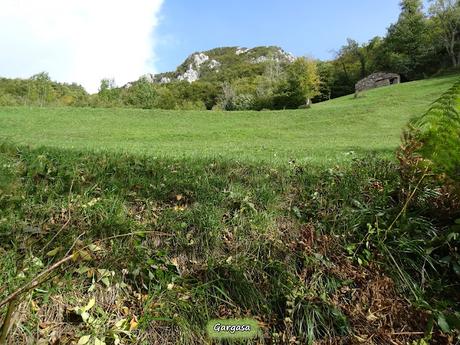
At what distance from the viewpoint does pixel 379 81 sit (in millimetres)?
41219

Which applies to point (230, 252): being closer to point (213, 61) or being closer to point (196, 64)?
point (213, 61)

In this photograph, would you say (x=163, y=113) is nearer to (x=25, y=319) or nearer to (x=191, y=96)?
(x=25, y=319)

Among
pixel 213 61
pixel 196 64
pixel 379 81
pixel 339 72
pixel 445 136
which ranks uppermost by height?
pixel 196 64

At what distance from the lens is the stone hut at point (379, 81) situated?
40906 millimetres

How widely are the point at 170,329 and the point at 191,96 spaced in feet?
214

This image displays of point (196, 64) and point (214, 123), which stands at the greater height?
point (196, 64)

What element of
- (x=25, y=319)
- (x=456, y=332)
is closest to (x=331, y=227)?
(x=456, y=332)

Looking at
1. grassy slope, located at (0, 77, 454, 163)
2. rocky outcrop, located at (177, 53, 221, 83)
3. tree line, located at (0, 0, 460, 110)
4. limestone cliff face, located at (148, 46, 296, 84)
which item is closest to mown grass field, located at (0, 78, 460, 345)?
grassy slope, located at (0, 77, 454, 163)

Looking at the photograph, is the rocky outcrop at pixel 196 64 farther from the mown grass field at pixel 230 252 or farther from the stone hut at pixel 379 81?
the mown grass field at pixel 230 252

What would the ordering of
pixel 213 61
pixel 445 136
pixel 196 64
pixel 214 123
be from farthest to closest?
1. pixel 196 64
2. pixel 213 61
3. pixel 214 123
4. pixel 445 136

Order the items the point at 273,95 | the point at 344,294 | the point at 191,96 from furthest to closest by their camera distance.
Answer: the point at 191,96
the point at 273,95
the point at 344,294

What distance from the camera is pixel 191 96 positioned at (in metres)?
65.4

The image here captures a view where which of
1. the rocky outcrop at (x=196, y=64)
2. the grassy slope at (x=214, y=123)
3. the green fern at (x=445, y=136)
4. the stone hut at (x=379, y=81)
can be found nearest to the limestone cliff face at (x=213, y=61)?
the rocky outcrop at (x=196, y=64)

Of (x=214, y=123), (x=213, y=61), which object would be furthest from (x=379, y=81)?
(x=213, y=61)
